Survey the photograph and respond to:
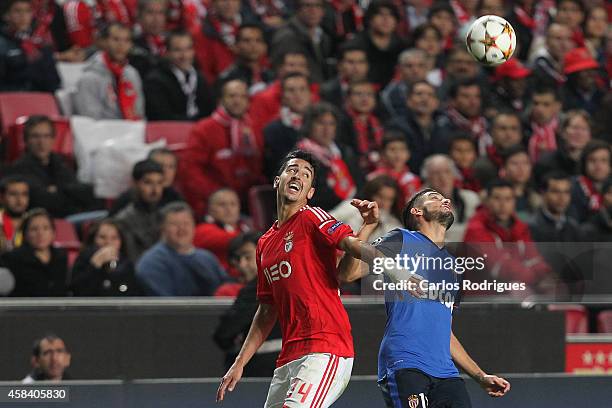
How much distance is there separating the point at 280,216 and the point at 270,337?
207cm

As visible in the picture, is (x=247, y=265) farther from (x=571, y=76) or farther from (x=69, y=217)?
(x=571, y=76)

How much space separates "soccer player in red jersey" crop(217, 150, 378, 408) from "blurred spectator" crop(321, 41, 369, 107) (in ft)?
20.5

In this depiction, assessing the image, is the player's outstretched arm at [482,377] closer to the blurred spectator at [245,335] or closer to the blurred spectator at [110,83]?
the blurred spectator at [245,335]

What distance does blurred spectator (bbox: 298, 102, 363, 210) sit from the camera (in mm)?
11445

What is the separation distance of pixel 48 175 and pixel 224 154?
→ 160cm

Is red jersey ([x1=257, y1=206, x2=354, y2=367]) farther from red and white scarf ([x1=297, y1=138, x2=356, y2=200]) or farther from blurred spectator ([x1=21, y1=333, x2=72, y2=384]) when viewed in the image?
red and white scarf ([x1=297, y1=138, x2=356, y2=200])

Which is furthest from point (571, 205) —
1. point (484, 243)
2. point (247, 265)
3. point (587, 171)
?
point (247, 265)

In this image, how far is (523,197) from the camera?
39.2ft

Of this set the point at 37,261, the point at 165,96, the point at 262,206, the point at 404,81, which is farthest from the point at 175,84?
the point at 37,261

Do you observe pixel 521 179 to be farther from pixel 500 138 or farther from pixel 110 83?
pixel 110 83

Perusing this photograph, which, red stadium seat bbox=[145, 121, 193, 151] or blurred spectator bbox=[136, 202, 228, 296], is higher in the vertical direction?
red stadium seat bbox=[145, 121, 193, 151]

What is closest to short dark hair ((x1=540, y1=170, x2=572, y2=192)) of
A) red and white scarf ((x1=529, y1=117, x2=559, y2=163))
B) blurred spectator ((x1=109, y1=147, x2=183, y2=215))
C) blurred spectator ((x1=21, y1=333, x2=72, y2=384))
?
red and white scarf ((x1=529, y1=117, x2=559, y2=163))

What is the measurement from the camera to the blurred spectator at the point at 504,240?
9.16 meters

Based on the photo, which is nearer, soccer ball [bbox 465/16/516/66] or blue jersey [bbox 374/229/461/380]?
blue jersey [bbox 374/229/461/380]
